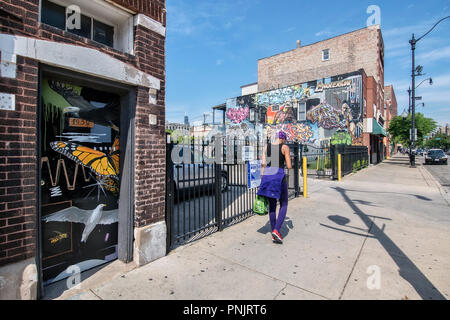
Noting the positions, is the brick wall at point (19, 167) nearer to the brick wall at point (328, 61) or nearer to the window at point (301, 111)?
the window at point (301, 111)

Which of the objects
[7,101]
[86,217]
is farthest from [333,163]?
[7,101]

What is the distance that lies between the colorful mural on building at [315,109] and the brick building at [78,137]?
61.0 ft

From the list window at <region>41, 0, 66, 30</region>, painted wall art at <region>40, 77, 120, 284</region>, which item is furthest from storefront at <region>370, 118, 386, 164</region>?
window at <region>41, 0, 66, 30</region>

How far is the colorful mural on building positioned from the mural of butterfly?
18655 mm

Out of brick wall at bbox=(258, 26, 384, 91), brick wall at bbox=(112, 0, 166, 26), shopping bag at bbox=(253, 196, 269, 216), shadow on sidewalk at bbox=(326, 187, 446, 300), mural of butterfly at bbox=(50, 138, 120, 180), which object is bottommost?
shadow on sidewalk at bbox=(326, 187, 446, 300)

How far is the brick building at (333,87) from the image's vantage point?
19719 millimetres

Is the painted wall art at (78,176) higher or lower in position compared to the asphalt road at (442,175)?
higher

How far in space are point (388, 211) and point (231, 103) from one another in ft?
77.8

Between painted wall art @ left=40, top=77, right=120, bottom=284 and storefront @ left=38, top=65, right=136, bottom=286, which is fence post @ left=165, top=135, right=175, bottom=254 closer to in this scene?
storefront @ left=38, top=65, right=136, bottom=286

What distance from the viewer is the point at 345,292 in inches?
108

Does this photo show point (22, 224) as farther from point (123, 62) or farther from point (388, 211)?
point (388, 211)

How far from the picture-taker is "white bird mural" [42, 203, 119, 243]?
3.09 meters

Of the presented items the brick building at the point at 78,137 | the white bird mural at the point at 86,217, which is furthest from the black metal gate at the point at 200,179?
the white bird mural at the point at 86,217

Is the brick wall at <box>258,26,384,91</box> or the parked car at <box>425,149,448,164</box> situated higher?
the brick wall at <box>258,26,384,91</box>
